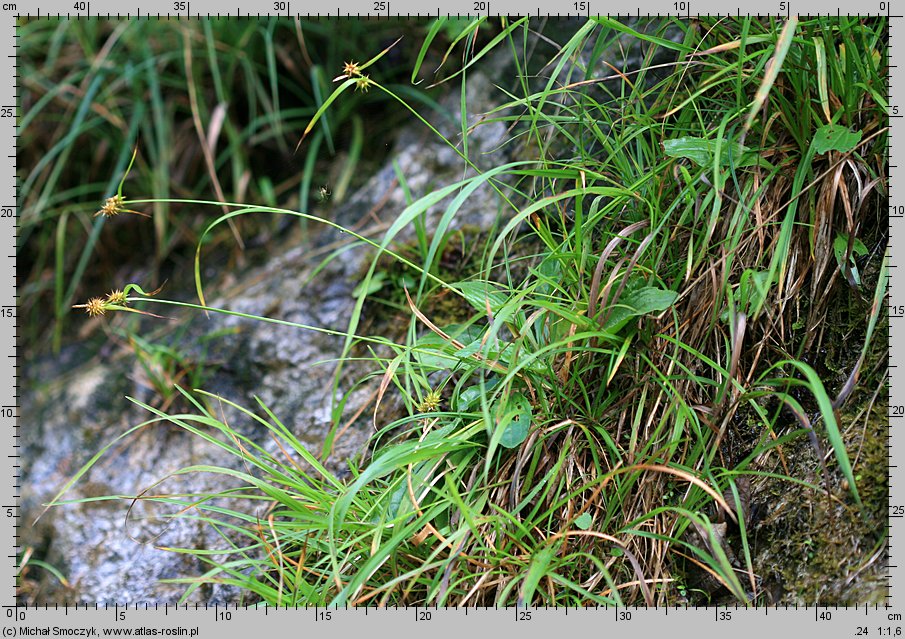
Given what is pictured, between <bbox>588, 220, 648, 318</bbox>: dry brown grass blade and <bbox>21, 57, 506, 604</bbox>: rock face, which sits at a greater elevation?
<bbox>588, 220, 648, 318</bbox>: dry brown grass blade

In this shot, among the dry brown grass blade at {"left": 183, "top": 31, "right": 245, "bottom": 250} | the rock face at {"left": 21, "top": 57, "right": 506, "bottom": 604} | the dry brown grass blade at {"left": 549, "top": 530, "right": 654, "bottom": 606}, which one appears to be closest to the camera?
the dry brown grass blade at {"left": 549, "top": 530, "right": 654, "bottom": 606}

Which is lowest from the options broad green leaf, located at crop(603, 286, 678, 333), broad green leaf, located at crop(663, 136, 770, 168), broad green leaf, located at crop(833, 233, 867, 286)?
broad green leaf, located at crop(603, 286, 678, 333)

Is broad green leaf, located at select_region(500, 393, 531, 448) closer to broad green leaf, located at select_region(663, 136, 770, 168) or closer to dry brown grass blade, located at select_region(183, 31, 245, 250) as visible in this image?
broad green leaf, located at select_region(663, 136, 770, 168)

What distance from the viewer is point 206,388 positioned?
6.17ft

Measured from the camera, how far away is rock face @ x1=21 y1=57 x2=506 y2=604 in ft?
5.30

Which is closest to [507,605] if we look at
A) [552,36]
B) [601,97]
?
[601,97]

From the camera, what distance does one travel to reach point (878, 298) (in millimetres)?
1116

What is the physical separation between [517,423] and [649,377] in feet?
0.83

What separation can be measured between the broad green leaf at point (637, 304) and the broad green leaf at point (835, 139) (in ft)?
1.25

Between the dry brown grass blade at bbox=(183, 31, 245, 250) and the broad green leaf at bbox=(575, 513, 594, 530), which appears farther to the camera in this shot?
the dry brown grass blade at bbox=(183, 31, 245, 250)

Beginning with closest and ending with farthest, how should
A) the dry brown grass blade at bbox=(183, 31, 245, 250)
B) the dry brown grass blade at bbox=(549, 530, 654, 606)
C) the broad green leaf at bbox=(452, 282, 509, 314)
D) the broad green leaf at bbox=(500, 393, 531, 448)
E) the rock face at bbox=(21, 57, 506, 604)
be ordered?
the dry brown grass blade at bbox=(549, 530, 654, 606) → the broad green leaf at bbox=(500, 393, 531, 448) → the broad green leaf at bbox=(452, 282, 509, 314) → the rock face at bbox=(21, 57, 506, 604) → the dry brown grass blade at bbox=(183, 31, 245, 250)

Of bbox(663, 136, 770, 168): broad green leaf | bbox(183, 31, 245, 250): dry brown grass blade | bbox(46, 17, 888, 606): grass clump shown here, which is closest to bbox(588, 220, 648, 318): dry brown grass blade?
bbox(46, 17, 888, 606): grass clump

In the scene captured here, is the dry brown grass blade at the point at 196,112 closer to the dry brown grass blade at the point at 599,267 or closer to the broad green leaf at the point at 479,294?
the broad green leaf at the point at 479,294

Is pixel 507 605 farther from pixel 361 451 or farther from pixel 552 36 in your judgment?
pixel 552 36
